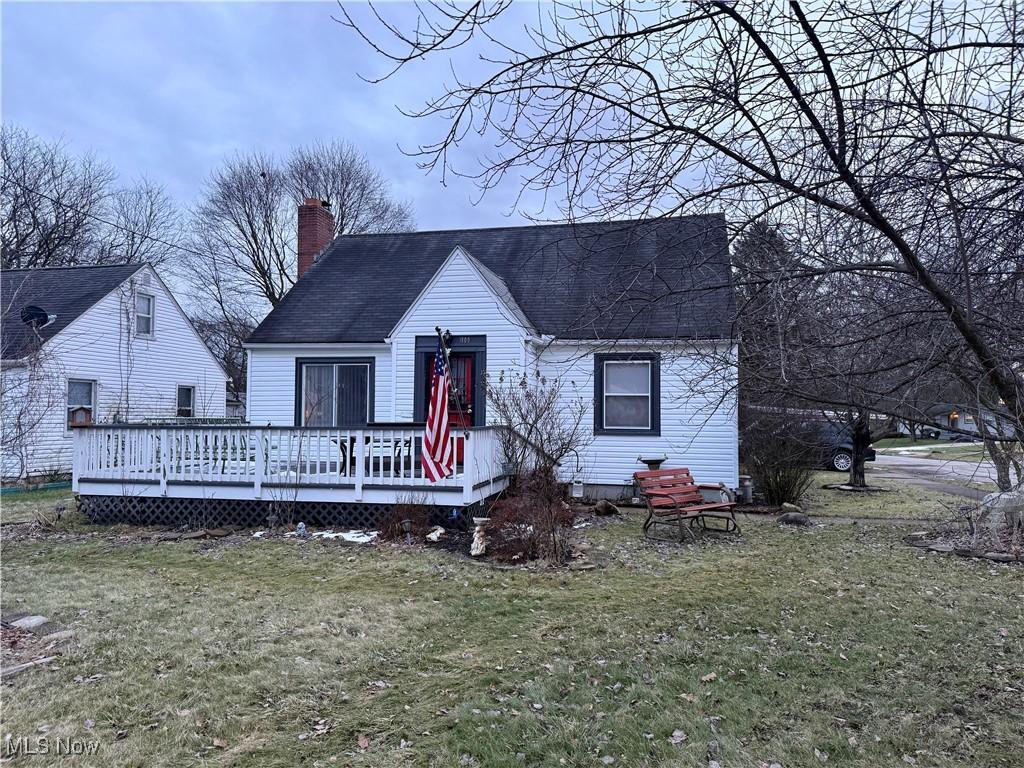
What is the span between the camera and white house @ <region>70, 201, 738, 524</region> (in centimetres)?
961

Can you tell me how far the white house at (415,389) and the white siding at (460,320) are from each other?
0.07ft

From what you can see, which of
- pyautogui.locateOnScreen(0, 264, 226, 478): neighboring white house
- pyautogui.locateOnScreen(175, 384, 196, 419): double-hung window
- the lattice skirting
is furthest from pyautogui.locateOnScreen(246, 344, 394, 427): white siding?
pyautogui.locateOnScreen(175, 384, 196, 419): double-hung window

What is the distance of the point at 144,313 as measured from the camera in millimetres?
19469

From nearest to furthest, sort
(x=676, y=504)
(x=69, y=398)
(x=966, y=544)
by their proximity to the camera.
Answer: (x=966, y=544) → (x=676, y=504) → (x=69, y=398)

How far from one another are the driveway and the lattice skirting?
34.6 ft

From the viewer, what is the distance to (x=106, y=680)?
13.7ft

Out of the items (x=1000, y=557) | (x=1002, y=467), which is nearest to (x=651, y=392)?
(x=1002, y=467)

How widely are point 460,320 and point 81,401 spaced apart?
1197 cm

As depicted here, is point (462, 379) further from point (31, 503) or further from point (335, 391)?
point (31, 503)

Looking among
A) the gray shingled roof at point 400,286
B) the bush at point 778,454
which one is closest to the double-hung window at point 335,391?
the gray shingled roof at point 400,286

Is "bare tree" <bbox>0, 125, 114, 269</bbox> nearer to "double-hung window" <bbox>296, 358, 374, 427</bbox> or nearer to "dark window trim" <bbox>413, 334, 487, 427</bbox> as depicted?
"double-hung window" <bbox>296, 358, 374, 427</bbox>

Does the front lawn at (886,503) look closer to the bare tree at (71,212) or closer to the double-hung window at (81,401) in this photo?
the double-hung window at (81,401)

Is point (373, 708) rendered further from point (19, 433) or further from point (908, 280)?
point (19, 433)

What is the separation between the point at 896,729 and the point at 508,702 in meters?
2.27
